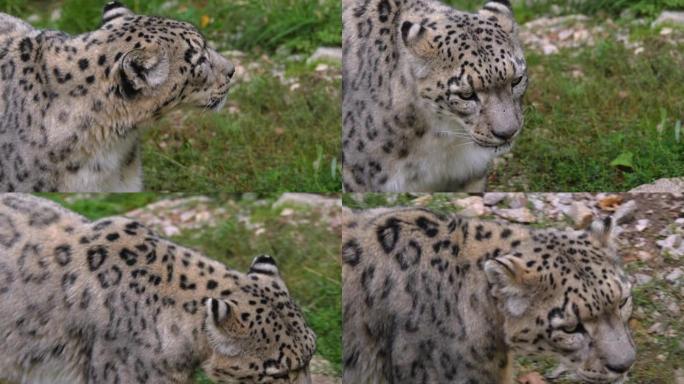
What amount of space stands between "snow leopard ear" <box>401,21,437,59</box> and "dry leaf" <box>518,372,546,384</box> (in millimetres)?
2179

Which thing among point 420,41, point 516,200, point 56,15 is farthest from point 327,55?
point 420,41

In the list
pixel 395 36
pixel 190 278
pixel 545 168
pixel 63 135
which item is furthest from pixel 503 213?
pixel 63 135

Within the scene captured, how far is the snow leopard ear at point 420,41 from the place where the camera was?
7.92 m

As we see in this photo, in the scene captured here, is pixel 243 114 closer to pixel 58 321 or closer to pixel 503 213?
pixel 503 213

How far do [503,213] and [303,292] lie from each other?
155 centimetres

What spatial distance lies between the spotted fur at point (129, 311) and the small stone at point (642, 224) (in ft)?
8.94

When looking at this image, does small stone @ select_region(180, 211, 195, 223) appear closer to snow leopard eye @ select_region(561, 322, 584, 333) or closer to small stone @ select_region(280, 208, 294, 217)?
small stone @ select_region(280, 208, 294, 217)

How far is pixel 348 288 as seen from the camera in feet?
24.0

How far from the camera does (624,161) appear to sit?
29.9 ft

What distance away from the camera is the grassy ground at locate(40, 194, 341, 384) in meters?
8.52

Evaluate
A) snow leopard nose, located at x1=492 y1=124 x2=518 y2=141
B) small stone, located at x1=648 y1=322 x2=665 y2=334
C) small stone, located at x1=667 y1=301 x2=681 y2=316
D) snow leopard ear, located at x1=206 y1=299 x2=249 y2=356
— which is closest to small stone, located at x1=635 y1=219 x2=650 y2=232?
small stone, located at x1=667 y1=301 x2=681 y2=316

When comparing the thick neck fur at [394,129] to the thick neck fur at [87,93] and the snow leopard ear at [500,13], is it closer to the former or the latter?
the snow leopard ear at [500,13]

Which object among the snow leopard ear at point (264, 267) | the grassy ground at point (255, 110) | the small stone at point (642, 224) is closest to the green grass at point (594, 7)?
the grassy ground at point (255, 110)

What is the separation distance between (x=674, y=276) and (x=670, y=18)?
331cm
